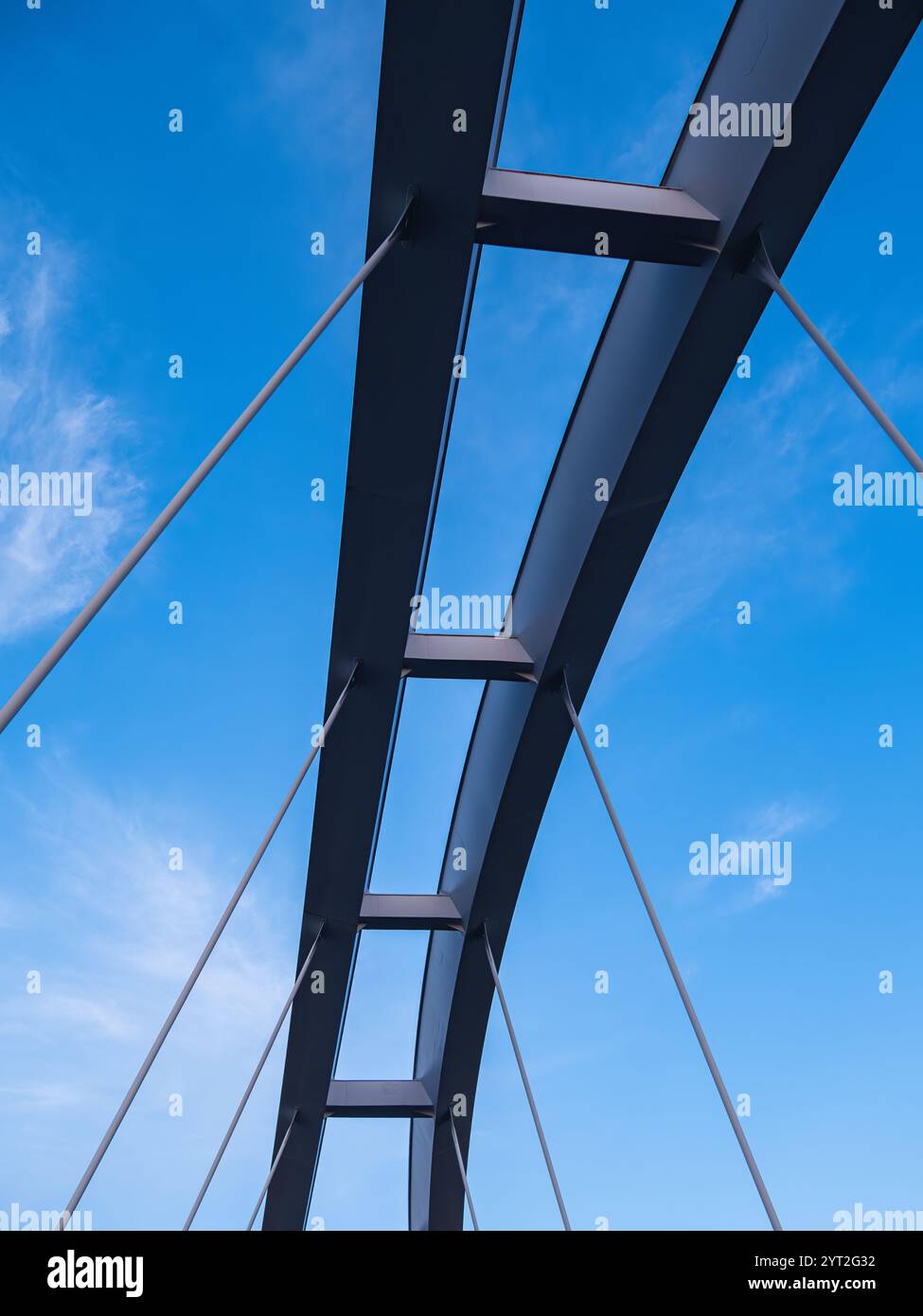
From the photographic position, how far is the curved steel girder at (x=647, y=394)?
6.29 meters

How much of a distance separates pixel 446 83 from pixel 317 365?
3683mm

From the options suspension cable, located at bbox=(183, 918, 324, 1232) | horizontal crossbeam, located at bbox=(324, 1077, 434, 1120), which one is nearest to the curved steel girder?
suspension cable, located at bbox=(183, 918, 324, 1232)

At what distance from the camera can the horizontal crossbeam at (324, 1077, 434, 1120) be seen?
59.7ft

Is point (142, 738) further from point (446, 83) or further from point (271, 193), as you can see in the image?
point (446, 83)

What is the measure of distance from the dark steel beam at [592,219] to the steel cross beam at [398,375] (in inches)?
13.9

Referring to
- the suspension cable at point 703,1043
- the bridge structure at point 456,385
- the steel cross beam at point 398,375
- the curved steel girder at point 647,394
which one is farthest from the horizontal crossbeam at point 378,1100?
the suspension cable at point 703,1043

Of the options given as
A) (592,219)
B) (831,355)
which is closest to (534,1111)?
(831,355)

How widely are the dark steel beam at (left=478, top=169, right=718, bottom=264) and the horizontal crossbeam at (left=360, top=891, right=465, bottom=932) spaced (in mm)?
10096

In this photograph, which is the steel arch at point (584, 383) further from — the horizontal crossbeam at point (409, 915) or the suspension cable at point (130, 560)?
the suspension cable at point (130, 560)

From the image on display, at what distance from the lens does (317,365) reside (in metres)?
9.46

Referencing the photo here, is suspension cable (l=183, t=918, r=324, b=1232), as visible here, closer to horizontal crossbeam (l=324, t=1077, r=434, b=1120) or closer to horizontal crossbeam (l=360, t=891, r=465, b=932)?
horizontal crossbeam (l=360, t=891, r=465, b=932)

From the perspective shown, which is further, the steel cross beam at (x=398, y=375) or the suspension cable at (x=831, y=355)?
the steel cross beam at (x=398, y=375)

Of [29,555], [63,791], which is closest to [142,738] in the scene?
[63,791]

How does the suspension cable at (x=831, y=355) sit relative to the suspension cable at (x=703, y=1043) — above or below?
above
